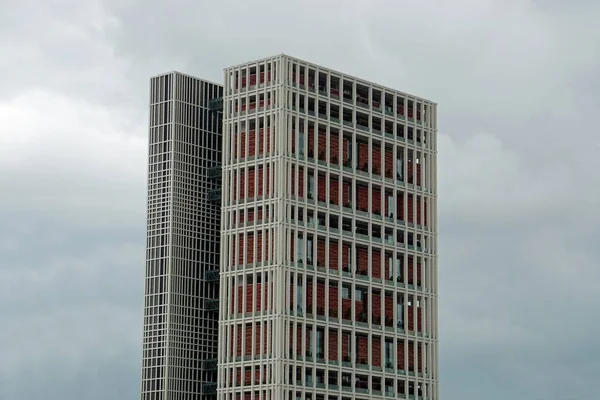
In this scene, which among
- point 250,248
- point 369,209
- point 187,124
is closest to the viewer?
point 250,248

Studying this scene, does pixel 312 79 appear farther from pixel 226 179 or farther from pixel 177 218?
pixel 177 218

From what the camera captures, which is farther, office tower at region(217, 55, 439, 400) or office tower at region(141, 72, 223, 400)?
office tower at region(141, 72, 223, 400)

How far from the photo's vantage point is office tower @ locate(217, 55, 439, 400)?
146250 millimetres

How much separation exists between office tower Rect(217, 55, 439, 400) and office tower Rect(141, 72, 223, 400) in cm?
1549

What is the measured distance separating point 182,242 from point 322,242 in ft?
74.3

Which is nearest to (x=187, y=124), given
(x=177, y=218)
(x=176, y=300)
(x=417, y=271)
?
(x=177, y=218)

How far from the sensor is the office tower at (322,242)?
5758 inches

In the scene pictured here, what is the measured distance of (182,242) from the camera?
16650 cm

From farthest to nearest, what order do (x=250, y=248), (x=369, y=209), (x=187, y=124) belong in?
(x=187, y=124) → (x=369, y=209) → (x=250, y=248)

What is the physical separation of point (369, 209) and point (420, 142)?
14212 millimetres

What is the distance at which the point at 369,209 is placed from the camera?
159 meters

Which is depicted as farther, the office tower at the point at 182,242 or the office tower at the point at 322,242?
the office tower at the point at 182,242

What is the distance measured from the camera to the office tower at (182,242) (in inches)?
6432

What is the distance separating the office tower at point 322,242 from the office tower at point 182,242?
50.8 feet
